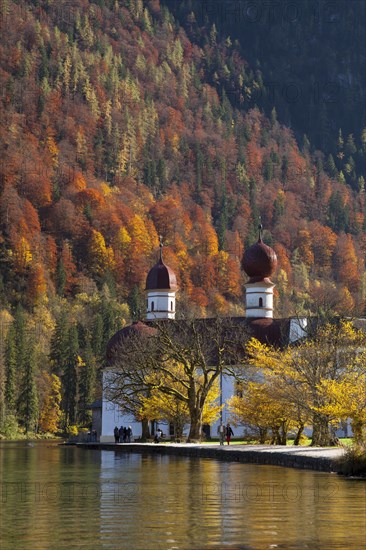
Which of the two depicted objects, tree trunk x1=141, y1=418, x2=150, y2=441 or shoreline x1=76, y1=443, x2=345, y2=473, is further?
tree trunk x1=141, y1=418, x2=150, y2=441

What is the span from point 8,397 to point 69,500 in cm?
10411

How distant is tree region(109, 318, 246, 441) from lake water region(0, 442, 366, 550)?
3262 cm

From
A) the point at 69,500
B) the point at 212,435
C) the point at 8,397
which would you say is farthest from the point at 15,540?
the point at 8,397

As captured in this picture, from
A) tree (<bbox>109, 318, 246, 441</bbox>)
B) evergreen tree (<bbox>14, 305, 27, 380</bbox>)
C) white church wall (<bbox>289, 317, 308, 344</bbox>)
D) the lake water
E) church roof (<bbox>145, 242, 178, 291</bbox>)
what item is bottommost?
the lake water

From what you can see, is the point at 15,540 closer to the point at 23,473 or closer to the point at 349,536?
the point at 349,536

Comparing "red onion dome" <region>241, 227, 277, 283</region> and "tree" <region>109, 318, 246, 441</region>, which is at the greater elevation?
"red onion dome" <region>241, 227, 277, 283</region>

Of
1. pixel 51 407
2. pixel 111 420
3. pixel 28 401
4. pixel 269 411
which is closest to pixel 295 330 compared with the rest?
pixel 111 420

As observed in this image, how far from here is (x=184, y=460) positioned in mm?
62375

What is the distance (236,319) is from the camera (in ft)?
386

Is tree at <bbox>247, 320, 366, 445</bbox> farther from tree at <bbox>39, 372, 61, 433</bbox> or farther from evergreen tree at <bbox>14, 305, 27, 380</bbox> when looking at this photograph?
tree at <bbox>39, 372, 61, 433</bbox>

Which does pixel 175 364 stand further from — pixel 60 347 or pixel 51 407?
pixel 60 347

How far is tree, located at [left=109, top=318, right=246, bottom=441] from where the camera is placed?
82562 millimetres

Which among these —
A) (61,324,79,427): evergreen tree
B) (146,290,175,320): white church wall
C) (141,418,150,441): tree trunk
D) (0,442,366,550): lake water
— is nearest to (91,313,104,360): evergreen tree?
(61,324,79,427): evergreen tree

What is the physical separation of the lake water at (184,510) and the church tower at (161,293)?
7392cm
